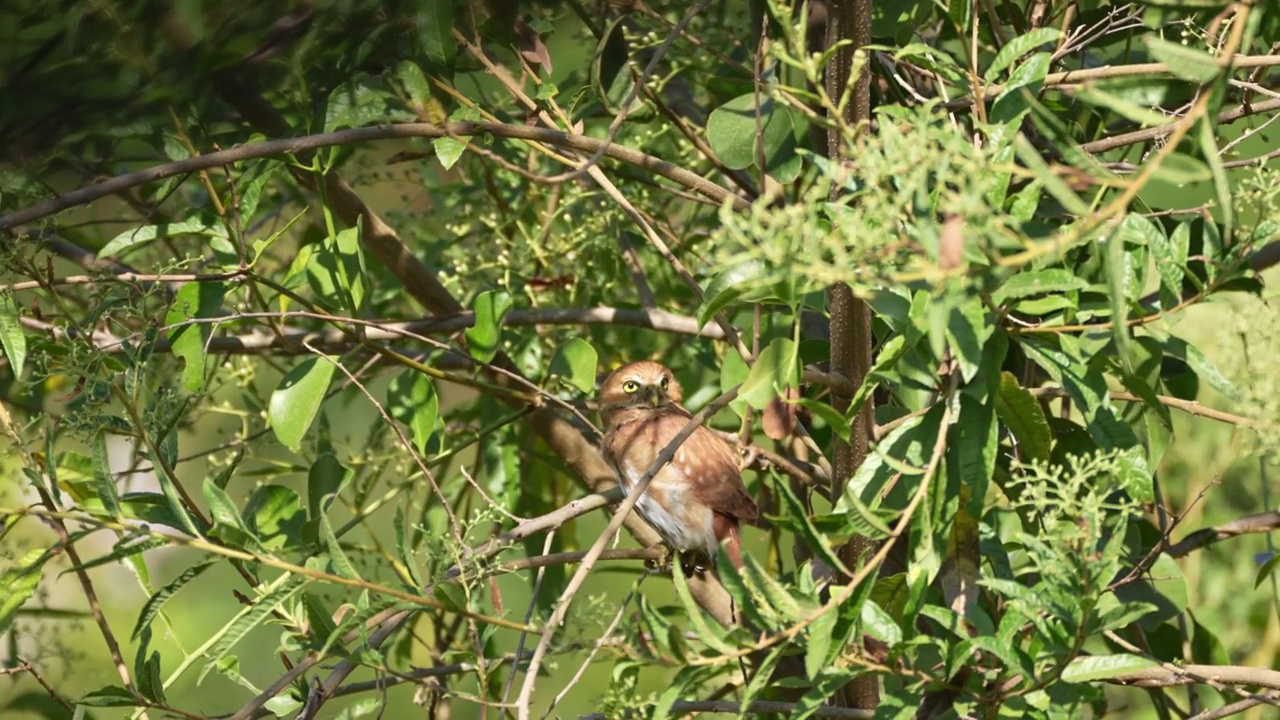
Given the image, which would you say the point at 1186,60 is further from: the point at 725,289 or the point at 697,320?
the point at 697,320

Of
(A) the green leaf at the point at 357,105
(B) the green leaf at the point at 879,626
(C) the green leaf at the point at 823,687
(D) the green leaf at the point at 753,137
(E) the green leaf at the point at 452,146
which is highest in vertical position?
(A) the green leaf at the point at 357,105

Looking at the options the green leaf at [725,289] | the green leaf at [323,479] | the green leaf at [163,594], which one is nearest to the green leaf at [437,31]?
the green leaf at [725,289]

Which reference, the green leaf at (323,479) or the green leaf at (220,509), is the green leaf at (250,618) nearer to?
the green leaf at (220,509)

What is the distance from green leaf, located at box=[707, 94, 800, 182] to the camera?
5.87 feet

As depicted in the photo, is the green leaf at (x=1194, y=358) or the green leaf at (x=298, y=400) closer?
the green leaf at (x=1194, y=358)

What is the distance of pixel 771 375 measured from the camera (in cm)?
148

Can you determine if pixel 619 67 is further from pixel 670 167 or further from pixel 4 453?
pixel 4 453

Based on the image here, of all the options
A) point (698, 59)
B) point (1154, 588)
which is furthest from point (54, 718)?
point (1154, 588)

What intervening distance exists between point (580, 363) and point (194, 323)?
2.07ft

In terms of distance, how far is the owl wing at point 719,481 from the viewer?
2.79 meters

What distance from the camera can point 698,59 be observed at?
91.4 inches

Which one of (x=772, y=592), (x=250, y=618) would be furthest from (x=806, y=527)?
(x=250, y=618)

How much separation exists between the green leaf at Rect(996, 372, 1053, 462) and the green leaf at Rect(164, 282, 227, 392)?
1.14 meters

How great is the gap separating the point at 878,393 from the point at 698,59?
0.74 meters
